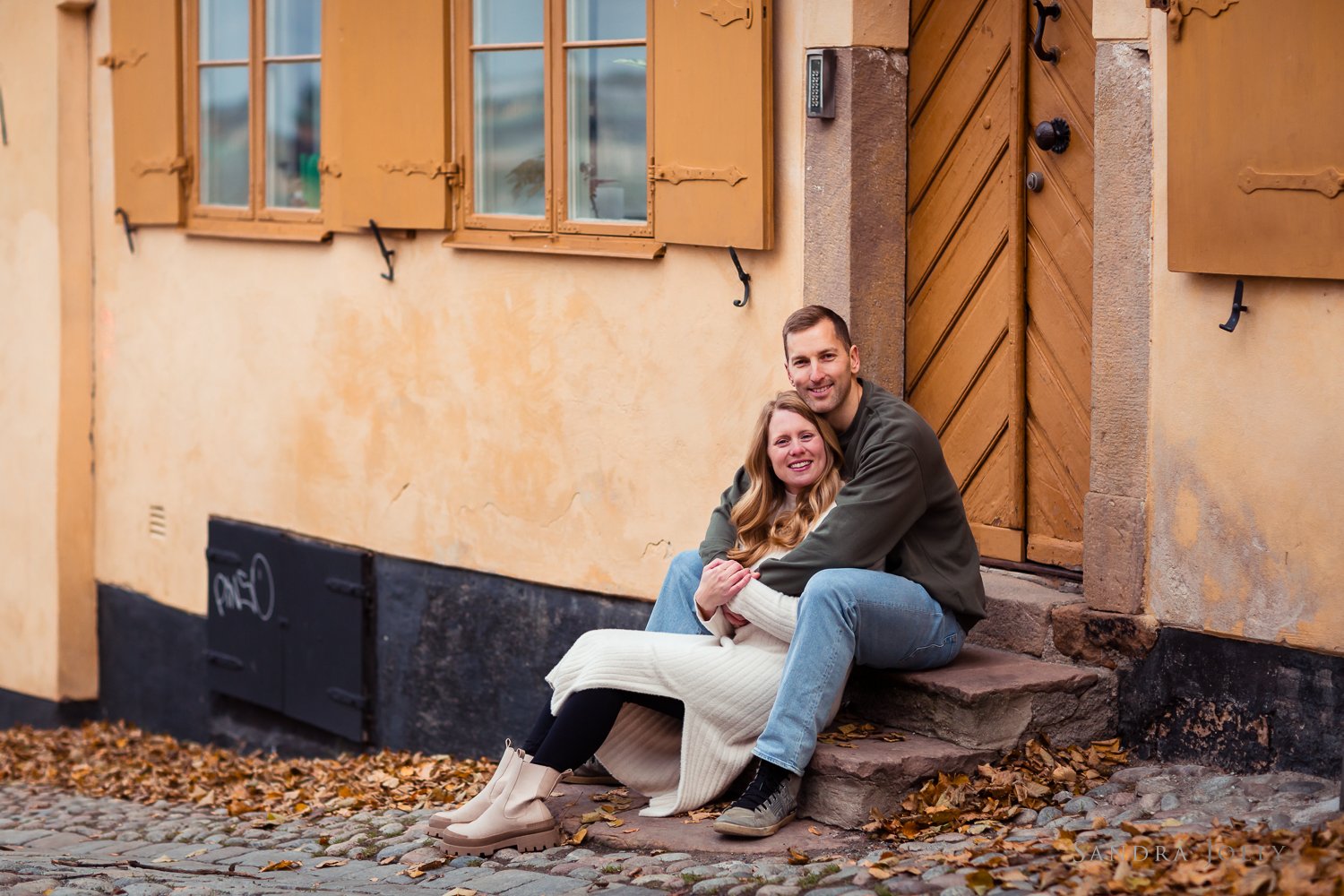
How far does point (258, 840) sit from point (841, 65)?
3.33m

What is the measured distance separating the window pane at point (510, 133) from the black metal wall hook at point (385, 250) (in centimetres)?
54

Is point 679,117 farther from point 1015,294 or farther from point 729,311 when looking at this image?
point 1015,294

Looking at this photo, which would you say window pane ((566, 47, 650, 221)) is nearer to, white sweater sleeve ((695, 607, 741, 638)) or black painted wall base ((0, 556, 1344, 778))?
black painted wall base ((0, 556, 1344, 778))

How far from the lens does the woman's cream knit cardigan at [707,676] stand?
504 cm

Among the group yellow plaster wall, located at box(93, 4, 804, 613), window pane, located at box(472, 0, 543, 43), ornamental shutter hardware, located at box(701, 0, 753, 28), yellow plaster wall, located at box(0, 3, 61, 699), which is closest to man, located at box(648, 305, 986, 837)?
yellow plaster wall, located at box(93, 4, 804, 613)

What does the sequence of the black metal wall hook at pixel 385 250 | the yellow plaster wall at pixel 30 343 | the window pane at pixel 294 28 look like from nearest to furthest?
1. the black metal wall hook at pixel 385 250
2. the window pane at pixel 294 28
3. the yellow plaster wall at pixel 30 343

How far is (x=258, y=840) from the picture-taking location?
6102mm

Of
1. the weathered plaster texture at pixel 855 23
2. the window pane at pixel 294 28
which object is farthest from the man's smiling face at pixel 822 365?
the window pane at pixel 294 28

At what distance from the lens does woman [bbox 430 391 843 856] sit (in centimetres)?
505

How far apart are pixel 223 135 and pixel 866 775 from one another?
5.45 m

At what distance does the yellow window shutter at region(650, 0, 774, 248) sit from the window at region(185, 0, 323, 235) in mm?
2298

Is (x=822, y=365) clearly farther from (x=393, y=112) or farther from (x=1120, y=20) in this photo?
(x=393, y=112)

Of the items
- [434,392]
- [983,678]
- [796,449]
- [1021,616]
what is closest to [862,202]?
[796,449]

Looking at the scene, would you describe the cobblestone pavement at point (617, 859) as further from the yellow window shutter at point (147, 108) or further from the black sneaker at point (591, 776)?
the yellow window shutter at point (147, 108)
